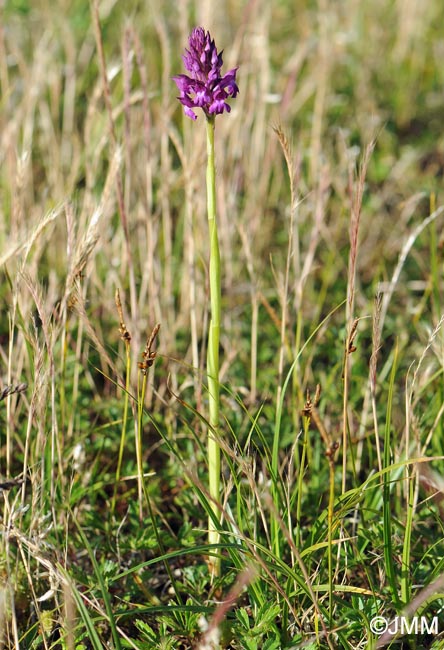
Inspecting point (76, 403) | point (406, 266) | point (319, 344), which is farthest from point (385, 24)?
point (76, 403)

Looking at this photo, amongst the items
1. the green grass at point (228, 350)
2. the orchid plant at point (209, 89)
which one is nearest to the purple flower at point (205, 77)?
the orchid plant at point (209, 89)

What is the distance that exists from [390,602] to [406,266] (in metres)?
1.75

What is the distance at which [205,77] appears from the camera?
1282mm

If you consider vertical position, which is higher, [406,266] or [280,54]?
[280,54]

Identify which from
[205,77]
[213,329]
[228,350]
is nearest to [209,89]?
[205,77]

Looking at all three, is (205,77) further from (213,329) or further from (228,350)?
(228,350)

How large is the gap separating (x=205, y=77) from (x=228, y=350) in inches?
47.2

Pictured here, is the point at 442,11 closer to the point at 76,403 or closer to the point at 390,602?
the point at 76,403

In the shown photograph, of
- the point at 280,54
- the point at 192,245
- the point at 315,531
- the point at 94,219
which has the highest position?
the point at 280,54

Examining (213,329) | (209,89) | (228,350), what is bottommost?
(228,350)

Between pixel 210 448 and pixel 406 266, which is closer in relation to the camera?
pixel 210 448

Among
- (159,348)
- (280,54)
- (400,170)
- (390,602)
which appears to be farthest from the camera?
(280,54)

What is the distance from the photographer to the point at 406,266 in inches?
114

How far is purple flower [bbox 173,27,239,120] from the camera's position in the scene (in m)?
1.26
